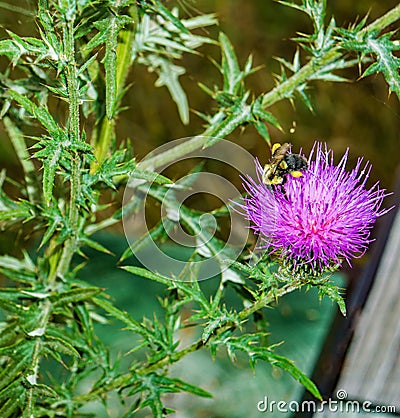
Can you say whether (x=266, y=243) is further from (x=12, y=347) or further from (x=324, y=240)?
(x=12, y=347)

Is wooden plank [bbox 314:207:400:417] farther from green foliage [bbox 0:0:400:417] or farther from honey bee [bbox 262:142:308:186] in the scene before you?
honey bee [bbox 262:142:308:186]

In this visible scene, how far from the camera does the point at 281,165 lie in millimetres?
695

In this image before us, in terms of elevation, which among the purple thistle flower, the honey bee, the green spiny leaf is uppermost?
the honey bee

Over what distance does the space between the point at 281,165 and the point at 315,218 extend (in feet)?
0.21

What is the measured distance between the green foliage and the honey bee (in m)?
0.09

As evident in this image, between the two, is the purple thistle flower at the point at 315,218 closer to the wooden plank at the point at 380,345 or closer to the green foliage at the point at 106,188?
the green foliage at the point at 106,188

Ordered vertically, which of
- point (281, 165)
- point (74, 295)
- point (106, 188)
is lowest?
point (74, 295)

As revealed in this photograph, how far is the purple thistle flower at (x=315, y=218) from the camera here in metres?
0.68

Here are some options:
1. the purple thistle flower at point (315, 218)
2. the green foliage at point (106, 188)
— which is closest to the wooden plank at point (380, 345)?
the green foliage at point (106, 188)

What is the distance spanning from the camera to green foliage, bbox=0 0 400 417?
697 millimetres

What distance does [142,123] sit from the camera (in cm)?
247

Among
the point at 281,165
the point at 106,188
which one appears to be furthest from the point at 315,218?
the point at 106,188

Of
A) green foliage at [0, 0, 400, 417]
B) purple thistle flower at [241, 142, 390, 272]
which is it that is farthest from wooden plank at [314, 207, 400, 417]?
purple thistle flower at [241, 142, 390, 272]

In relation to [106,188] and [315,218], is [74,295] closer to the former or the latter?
[106,188]
